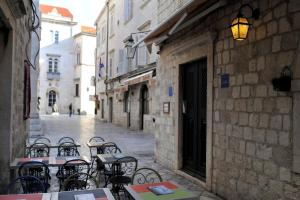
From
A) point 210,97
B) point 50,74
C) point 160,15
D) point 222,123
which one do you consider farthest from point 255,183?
point 50,74

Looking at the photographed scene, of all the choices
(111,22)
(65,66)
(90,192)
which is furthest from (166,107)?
(65,66)

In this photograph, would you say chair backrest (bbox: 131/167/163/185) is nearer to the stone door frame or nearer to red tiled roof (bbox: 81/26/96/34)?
the stone door frame

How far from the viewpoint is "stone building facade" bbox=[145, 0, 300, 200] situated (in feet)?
12.7

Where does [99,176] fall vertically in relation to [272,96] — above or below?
below

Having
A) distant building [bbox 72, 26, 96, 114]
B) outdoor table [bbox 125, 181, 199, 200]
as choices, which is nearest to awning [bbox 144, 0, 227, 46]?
outdoor table [bbox 125, 181, 199, 200]

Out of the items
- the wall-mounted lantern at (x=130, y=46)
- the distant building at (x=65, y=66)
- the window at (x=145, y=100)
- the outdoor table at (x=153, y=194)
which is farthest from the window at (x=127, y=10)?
the distant building at (x=65, y=66)

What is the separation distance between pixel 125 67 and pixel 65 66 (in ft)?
84.1

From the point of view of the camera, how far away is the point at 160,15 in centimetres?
927

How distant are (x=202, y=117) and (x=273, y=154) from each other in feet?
7.85

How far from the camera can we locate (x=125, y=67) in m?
21.0

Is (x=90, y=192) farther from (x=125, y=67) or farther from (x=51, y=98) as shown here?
(x=51, y=98)

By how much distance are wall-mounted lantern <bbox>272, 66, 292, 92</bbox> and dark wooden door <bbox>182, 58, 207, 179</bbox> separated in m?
2.45

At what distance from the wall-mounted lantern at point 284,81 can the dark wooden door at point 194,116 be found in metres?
2.45

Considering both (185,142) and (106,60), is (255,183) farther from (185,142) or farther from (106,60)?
(106,60)
